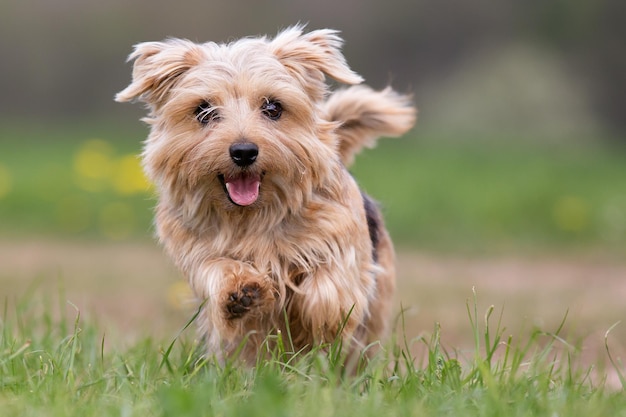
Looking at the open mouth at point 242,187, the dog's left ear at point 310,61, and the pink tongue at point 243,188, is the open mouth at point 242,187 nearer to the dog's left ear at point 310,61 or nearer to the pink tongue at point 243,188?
the pink tongue at point 243,188

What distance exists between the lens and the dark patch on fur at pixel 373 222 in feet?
17.6

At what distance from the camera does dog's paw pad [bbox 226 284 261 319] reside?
170 inches

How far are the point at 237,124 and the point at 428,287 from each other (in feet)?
16.3

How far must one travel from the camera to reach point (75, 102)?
22.3 m

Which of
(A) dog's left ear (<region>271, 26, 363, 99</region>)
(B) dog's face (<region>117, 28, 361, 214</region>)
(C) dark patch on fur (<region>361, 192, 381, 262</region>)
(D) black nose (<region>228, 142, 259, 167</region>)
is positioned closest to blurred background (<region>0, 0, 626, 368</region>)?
(C) dark patch on fur (<region>361, 192, 381, 262</region>)

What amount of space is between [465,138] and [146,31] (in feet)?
20.9

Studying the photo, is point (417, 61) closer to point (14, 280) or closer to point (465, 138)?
point (465, 138)

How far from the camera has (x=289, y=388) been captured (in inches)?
145

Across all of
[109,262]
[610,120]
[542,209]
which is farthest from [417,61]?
[109,262]

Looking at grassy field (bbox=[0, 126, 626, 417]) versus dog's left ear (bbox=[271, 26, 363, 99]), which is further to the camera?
dog's left ear (bbox=[271, 26, 363, 99])

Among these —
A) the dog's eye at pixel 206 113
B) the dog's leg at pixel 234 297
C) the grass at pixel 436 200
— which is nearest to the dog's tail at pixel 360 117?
the dog's eye at pixel 206 113

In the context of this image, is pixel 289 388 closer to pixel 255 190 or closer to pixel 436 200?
pixel 255 190

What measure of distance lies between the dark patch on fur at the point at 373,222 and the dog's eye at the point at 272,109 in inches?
35.6

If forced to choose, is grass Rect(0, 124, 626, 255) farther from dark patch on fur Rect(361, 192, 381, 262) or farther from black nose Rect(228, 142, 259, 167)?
black nose Rect(228, 142, 259, 167)
